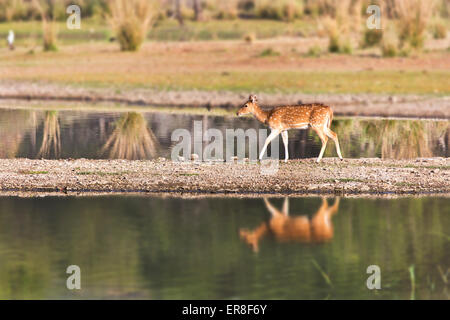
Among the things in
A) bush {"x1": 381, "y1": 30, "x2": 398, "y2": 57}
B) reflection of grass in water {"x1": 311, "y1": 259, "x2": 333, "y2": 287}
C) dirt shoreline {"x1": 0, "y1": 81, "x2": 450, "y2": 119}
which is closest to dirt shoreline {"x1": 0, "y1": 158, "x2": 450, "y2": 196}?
reflection of grass in water {"x1": 311, "y1": 259, "x2": 333, "y2": 287}

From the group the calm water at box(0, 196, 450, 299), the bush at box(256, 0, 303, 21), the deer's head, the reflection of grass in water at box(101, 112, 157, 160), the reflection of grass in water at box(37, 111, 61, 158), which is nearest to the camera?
the calm water at box(0, 196, 450, 299)

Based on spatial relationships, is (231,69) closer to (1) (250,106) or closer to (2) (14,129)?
(2) (14,129)

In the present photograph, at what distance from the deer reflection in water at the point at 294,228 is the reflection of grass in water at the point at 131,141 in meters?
4.62

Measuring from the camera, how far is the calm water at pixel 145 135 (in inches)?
692

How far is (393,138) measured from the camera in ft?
63.7

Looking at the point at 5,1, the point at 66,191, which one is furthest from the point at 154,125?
the point at 5,1

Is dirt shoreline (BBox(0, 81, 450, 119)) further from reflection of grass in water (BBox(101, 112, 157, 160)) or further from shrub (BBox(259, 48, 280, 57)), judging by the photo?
shrub (BBox(259, 48, 280, 57))

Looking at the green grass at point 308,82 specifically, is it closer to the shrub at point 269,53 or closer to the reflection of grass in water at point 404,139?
the shrub at point 269,53

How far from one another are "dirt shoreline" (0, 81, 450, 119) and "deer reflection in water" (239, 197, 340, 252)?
10.1 meters

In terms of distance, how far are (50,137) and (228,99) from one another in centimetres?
663

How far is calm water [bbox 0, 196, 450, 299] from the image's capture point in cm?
977

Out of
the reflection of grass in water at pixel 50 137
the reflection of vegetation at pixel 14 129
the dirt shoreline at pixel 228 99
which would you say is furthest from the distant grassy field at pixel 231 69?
the reflection of grass in water at pixel 50 137
